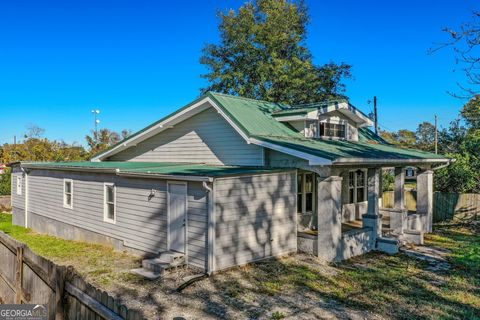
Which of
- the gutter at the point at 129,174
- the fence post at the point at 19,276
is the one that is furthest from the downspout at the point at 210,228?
the fence post at the point at 19,276

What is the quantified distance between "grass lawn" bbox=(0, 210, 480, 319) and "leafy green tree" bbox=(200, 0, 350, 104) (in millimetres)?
18079

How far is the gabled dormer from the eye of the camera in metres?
13.6

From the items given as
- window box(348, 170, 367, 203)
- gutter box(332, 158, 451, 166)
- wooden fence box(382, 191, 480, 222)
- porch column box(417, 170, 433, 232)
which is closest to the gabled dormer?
window box(348, 170, 367, 203)

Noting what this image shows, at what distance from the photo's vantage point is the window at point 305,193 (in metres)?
12.9

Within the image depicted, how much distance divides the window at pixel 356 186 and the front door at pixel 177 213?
8509 millimetres

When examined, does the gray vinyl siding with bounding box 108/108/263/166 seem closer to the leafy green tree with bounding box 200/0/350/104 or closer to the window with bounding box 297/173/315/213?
the window with bounding box 297/173/315/213

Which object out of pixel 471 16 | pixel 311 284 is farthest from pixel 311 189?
pixel 471 16

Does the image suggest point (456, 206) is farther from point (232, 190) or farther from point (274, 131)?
point (232, 190)

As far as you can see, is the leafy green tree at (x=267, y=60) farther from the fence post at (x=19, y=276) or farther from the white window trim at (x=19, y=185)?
the fence post at (x=19, y=276)

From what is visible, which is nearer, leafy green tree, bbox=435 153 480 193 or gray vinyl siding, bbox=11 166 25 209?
gray vinyl siding, bbox=11 166 25 209

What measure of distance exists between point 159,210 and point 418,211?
10.9 m

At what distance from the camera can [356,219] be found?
16.0 m

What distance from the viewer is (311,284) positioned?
855 cm

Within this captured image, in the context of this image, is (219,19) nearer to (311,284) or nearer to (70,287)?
(311,284)
